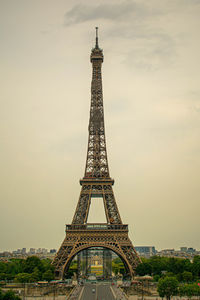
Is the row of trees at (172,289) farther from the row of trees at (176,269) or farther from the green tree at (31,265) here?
the green tree at (31,265)

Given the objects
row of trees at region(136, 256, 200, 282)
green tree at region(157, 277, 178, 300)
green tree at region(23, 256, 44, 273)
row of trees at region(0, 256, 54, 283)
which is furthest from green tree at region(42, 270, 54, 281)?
green tree at region(157, 277, 178, 300)

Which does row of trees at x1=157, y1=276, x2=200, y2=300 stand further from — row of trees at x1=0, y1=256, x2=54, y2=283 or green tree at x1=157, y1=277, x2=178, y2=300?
row of trees at x1=0, y1=256, x2=54, y2=283

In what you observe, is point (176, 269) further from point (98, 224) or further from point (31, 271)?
point (31, 271)

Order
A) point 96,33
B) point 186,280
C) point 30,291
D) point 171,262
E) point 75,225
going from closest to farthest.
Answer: point 30,291 → point 186,280 → point 75,225 → point 171,262 → point 96,33

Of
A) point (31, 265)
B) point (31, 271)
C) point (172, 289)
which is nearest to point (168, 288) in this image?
point (172, 289)

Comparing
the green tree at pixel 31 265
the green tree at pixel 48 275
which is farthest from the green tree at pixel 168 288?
the green tree at pixel 31 265

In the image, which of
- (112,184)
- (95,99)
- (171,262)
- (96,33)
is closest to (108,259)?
(171,262)

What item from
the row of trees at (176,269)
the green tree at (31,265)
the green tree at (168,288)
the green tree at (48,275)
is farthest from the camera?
the green tree at (31,265)

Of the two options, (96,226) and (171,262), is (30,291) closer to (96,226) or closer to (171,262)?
(96,226)

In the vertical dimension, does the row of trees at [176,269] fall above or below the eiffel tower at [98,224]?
below
